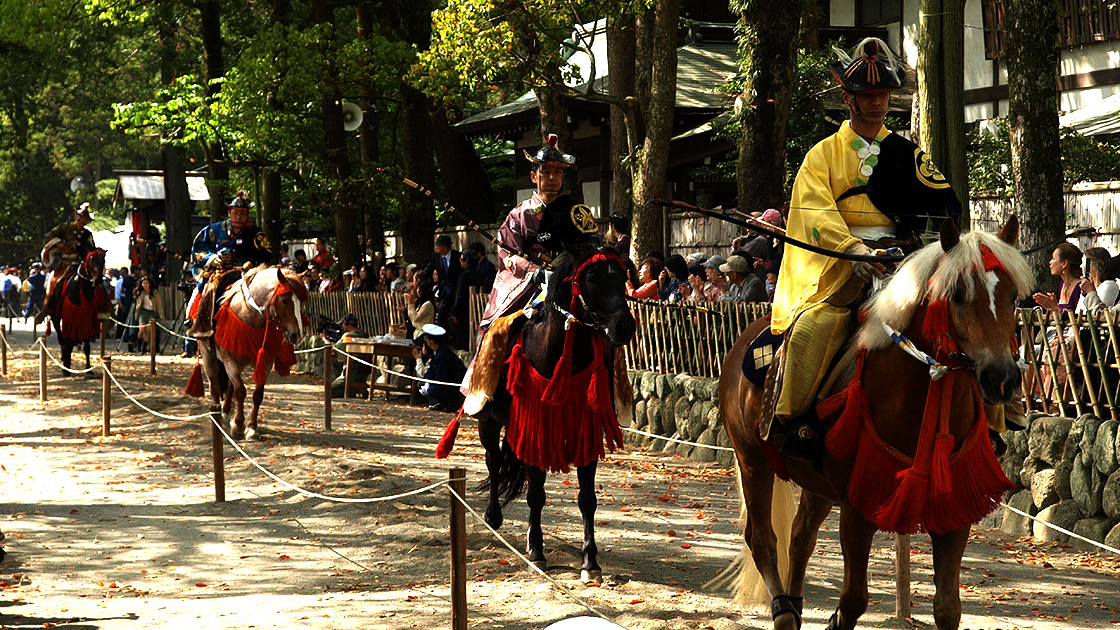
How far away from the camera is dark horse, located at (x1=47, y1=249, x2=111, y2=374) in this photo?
1962 cm

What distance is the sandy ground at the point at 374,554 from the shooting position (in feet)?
20.8

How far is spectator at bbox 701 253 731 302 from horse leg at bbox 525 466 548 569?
18.4 ft

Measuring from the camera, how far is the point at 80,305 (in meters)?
19.6

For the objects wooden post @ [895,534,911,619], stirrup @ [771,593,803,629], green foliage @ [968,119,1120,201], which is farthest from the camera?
green foliage @ [968,119,1120,201]

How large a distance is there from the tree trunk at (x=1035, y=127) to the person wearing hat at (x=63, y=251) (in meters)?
15.4

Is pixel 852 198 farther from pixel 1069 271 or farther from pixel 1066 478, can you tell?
pixel 1069 271

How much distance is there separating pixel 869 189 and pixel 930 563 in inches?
127

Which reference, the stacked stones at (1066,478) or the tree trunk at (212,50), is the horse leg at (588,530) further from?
the tree trunk at (212,50)

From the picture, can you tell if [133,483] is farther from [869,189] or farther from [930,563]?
[869,189]

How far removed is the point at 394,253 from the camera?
31.3 metres

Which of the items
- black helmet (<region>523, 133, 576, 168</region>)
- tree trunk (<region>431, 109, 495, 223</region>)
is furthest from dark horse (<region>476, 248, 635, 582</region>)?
tree trunk (<region>431, 109, 495, 223</region>)

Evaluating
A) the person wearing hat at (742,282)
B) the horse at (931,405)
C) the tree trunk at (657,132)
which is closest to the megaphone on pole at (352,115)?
the tree trunk at (657,132)

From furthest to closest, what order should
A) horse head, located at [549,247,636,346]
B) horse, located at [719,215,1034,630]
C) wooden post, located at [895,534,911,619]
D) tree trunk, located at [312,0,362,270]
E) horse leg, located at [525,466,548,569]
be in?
1. tree trunk, located at [312,0,362,270]
2. horse leg, located at [525,466,548,569]
3. horse head, located at [549,247,636,346]
4. wooden post, located at [895,534,911,619]
5. horse, located at [719,215,1034,630]

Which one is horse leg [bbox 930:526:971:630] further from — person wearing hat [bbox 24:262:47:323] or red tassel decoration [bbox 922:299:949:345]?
person wearing hat [bbox 24:262:47:323]
